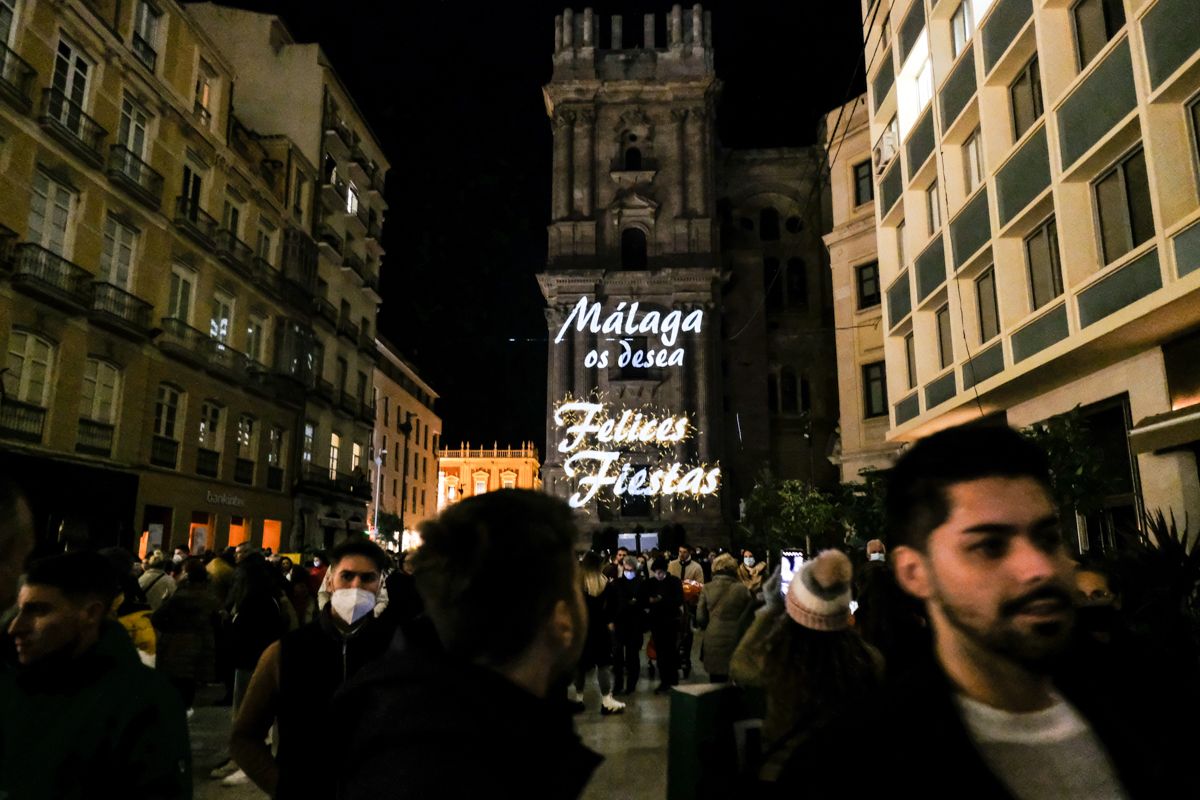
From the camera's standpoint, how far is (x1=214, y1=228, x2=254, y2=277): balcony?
23.8 metres

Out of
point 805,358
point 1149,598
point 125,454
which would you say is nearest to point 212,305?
point 125,454

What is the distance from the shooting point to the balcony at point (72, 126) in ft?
55.8

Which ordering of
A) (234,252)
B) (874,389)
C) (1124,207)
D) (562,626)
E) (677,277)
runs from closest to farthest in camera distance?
1. (562,626)
2. (1124,207)
3. (234,252)
4. (874,389)
5. (677,277)

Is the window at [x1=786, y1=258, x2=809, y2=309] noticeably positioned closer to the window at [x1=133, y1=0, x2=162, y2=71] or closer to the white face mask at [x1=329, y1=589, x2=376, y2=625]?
the window at [x1=133, y1=0, x2=162, y2=71]

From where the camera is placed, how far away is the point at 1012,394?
1464cm

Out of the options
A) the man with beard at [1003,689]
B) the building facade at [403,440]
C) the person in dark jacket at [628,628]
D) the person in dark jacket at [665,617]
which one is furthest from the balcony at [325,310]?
the man with beard at [1003,689]

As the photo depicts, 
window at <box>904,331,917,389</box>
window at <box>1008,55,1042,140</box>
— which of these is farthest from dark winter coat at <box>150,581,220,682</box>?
window at <box>904,331,917,389</box>

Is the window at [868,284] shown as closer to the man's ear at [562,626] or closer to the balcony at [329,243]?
the balcony at [329,243]

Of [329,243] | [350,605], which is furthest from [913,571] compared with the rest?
[329,243]

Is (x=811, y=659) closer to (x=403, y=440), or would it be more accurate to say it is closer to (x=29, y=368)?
(x=29, y=368)

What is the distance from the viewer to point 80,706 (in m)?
2.45

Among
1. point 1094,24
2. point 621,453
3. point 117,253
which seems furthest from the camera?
point 621,453

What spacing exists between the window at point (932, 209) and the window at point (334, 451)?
973 inches

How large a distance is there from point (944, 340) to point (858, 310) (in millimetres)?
9082
